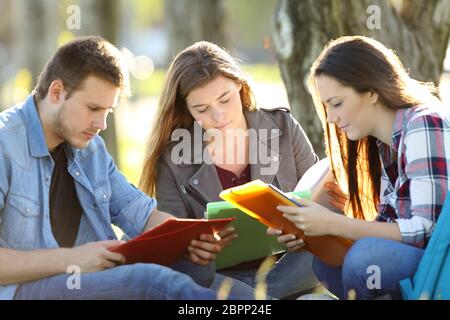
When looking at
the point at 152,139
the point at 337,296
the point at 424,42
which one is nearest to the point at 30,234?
the point at 152,139

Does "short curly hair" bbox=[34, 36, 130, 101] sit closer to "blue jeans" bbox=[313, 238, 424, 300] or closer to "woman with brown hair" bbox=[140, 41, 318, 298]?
"woman with brown hair" bbox=[140, 41, 318, 298]

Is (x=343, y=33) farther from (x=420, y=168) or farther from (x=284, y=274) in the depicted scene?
(x=420, y=168)

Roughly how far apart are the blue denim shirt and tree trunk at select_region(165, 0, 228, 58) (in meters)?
6.32

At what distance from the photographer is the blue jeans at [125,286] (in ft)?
10.9

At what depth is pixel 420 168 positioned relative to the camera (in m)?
3.56

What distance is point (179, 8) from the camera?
1055 cm

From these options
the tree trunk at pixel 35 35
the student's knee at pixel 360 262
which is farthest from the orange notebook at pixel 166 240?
the tree trunk at pixel 35 35

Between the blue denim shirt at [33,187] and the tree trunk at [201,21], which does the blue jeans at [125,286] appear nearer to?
the blue denim shirt at [33,187]


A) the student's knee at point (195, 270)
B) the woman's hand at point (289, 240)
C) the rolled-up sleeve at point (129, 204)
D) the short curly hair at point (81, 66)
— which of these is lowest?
the student's knee at point (195, 270)

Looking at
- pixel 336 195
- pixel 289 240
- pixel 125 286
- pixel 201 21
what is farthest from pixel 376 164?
pixel 201 21

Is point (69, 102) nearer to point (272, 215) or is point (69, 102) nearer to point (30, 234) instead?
point (30, 234)

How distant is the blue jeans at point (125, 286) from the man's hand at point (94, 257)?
36mm
